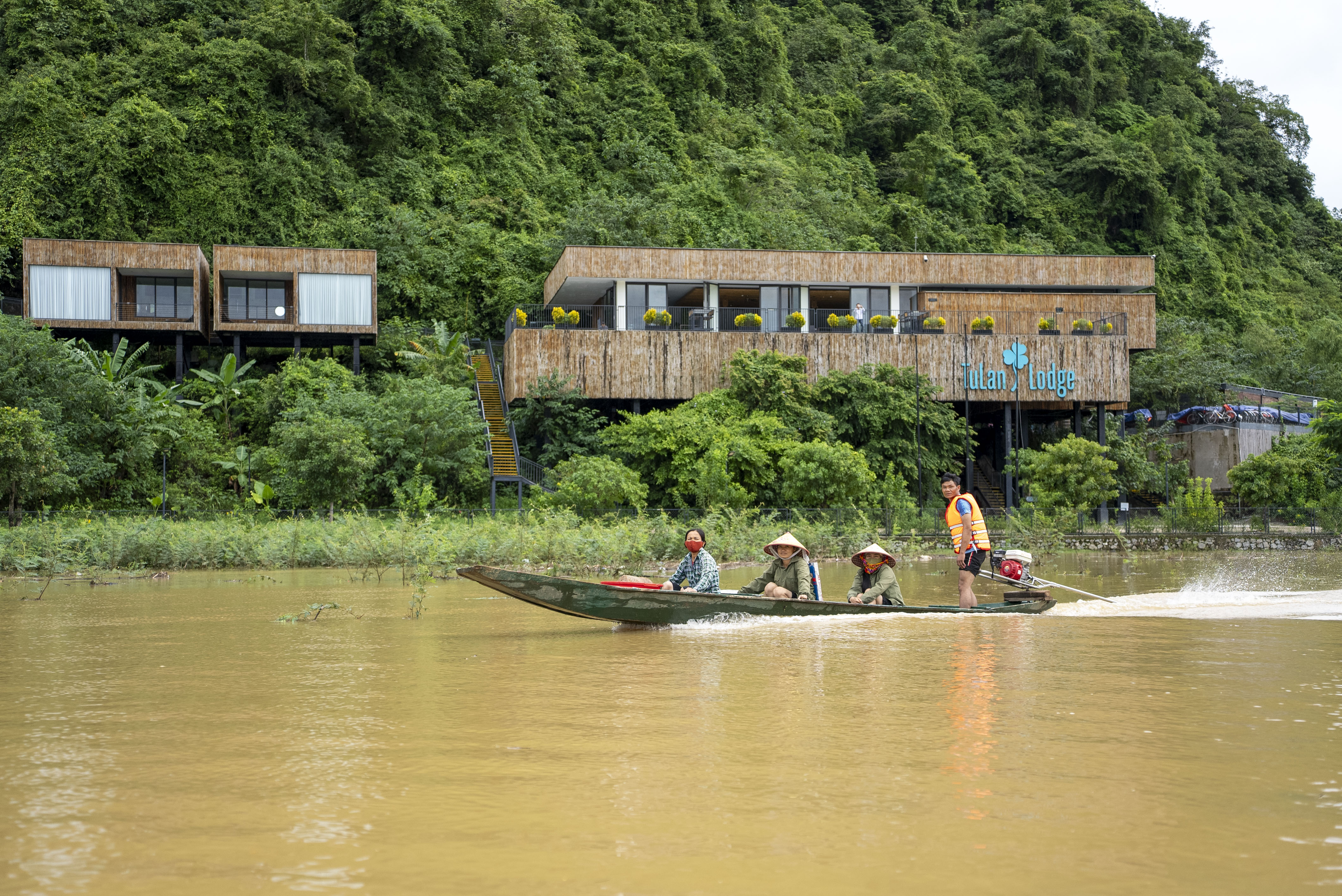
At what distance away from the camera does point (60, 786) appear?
215 inches

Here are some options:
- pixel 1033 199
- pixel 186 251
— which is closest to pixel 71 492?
pixel 186 251

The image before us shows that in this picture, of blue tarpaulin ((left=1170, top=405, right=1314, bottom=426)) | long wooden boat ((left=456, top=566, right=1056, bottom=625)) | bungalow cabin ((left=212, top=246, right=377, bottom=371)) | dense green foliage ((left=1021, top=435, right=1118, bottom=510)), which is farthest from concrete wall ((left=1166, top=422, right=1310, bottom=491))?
long wooden boat ((left=456, top=566, right=1056, bottom=625))

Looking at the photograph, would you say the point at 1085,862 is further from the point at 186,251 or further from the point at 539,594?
the point at 186,251

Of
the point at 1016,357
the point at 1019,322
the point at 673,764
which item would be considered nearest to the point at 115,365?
the point at 1016,357

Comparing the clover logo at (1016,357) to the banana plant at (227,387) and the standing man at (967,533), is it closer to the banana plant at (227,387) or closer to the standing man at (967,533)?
the banana plant at (227,387)

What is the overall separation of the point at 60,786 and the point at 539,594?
649 cm

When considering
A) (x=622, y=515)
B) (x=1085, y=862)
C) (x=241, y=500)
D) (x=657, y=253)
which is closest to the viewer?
(x=1085, y=862)

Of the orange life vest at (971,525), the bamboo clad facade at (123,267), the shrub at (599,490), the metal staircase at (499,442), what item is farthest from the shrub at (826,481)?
the bamboo clad facade at (123,267)

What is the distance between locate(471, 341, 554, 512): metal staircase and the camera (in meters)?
34.3

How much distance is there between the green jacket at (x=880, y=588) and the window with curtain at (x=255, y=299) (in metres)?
34.5

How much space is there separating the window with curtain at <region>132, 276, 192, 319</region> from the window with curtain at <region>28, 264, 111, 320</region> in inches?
106

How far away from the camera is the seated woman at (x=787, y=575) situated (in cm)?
1257

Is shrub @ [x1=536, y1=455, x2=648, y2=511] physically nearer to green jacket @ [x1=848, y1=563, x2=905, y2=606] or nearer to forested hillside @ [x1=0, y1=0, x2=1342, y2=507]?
forested hillside @ [x1=0, y1=0, x2=1342, y2=507]

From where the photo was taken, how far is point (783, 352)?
125 feet
